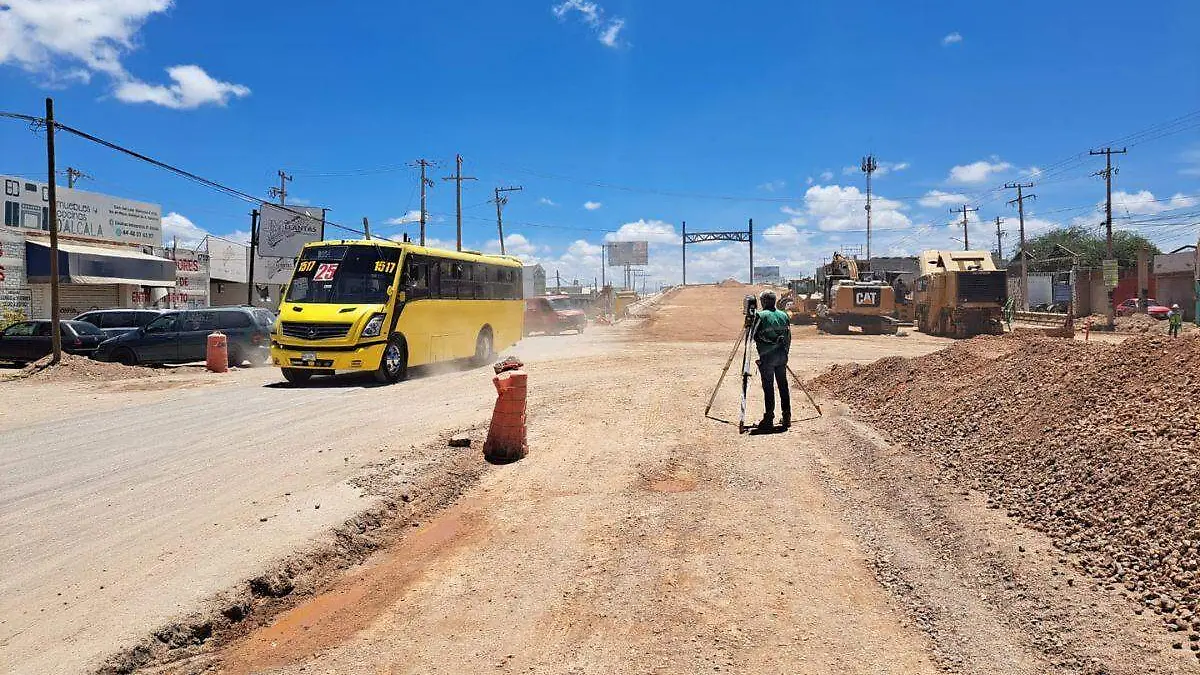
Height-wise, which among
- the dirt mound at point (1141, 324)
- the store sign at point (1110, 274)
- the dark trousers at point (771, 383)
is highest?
the store sign at point (1110, 274)

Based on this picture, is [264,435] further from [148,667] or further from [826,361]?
[826,361]

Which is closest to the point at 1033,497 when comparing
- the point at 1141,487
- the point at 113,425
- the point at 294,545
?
the point at 1141,487

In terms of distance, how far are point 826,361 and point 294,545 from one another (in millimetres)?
17372

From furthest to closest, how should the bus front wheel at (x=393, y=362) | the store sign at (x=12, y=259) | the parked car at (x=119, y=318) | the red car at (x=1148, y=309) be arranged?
1. the red car at (x=1148, y=309)
2. the store sign at (x=12, y=259)
3. the parked car at (x=119, y=318)
4. the bus front wheel at (x=393, y=362)

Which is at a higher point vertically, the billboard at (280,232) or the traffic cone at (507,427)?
the billboard at (280,232)

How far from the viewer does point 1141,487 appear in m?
5.27

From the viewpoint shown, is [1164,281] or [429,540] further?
[1164,281]

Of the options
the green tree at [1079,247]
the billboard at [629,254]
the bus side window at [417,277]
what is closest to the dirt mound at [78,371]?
the bus side window at [417,277]

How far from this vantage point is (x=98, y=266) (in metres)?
33.5

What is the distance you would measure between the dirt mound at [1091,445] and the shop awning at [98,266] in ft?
108

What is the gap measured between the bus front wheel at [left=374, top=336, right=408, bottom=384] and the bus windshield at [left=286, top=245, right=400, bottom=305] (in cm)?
94

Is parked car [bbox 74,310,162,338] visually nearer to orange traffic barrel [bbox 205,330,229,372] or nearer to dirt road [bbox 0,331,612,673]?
orange traffic barrel [bbox 205,330,229,372]

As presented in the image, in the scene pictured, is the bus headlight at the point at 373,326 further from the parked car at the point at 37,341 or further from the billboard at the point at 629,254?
the billboard at the point at 629,254

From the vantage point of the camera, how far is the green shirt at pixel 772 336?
31.2ft
